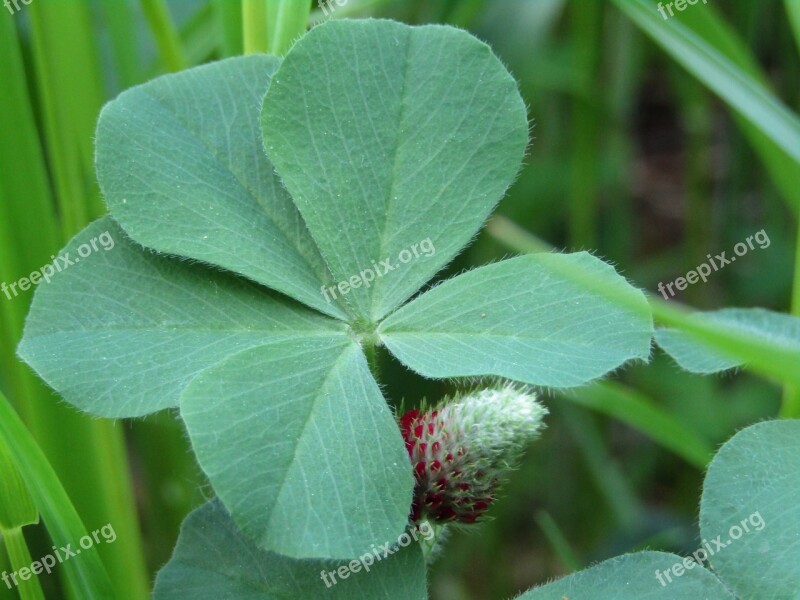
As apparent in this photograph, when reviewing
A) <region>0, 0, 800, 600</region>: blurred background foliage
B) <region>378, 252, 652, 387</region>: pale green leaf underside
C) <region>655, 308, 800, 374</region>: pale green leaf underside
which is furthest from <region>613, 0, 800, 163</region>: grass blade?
<region>378, 252, 652, 387</region>: pale green leaf underside

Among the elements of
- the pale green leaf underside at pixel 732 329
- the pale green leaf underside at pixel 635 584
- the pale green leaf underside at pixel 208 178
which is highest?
the pale green leaf underside at pixel 208 178

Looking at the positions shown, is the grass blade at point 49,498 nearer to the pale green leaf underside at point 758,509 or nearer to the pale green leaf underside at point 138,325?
the pale green leaf underside at point 138,325

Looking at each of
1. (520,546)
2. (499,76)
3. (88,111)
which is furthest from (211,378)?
(520,546)

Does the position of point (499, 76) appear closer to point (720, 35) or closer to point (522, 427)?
point (522, 427)

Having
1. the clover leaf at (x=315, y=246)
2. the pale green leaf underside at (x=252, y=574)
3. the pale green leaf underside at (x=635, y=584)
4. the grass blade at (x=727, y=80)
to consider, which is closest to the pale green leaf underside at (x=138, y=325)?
the clover leaf at (x=315, y=246)

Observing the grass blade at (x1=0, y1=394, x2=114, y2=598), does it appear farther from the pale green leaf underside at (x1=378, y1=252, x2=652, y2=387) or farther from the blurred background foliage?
the pale green leaf underside at (x1=378, y1=252, x2=652, y2=387)
